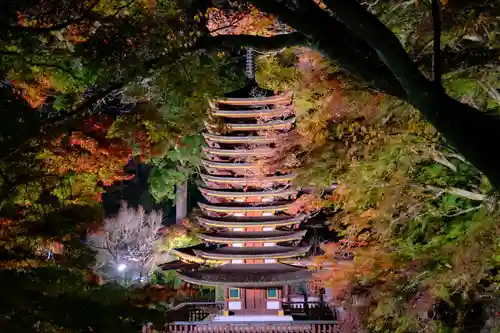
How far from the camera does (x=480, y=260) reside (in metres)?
5.28

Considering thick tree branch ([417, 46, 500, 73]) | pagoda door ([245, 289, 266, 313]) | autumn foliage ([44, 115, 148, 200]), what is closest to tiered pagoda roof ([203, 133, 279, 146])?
autumn foliage ([44, 115, 148, 200])

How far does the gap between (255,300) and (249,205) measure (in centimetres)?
272

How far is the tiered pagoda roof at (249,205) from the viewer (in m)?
11.9

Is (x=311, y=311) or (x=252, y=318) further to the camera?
(x=311, y=311)

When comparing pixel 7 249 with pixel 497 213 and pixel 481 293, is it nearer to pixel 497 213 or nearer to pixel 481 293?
pixel 497 213

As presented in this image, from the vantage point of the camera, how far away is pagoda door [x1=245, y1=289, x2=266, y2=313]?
12.6 meters

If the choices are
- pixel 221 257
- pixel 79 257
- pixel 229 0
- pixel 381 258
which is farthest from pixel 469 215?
pixel 221 257

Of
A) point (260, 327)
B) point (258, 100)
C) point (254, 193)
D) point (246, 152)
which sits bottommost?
point (260, 327)

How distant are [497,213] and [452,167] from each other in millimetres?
1427

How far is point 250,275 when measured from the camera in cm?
1199

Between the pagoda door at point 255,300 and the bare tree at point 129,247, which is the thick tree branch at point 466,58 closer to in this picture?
the pagoda door at point 255,300

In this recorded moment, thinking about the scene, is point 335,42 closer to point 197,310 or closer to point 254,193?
point 254,193

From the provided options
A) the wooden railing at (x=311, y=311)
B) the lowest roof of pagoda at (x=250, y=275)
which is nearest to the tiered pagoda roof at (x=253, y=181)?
the lowest roof of pagoda at (x=250, y=275)

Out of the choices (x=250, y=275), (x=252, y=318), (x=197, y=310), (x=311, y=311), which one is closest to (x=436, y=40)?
(x=250, y=275)
